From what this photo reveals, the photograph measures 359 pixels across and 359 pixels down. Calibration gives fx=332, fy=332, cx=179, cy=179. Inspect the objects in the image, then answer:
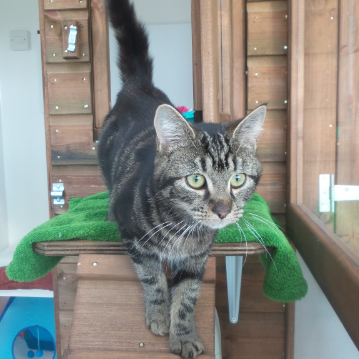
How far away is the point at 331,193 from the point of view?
111 cm

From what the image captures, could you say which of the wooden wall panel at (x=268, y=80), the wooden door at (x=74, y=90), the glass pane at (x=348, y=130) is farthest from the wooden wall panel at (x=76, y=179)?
the glass pane at (x=348, y=130)

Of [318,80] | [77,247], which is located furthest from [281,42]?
[77,247]

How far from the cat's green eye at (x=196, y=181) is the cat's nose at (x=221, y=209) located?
2.9 inches

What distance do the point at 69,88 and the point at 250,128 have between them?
1181 millimetres

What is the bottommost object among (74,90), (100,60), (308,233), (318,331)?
(318,331)

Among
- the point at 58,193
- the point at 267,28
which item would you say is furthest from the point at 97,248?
the point at 267,28

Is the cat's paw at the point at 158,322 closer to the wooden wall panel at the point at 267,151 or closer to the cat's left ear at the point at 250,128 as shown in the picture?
the cat's left ear at the point at 250,128

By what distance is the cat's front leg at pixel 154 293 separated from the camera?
0.94m

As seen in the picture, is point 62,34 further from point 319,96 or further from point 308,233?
point 308,233

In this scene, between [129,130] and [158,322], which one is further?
[129,130]

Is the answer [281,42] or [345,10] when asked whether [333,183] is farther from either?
[281,42]

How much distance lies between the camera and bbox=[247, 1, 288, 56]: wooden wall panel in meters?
1.56

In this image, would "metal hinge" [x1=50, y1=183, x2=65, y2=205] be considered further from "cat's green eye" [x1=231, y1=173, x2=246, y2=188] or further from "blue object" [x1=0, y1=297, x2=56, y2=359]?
"cat's green eye" [x1=231, y1=173, x2=246, y2=188]

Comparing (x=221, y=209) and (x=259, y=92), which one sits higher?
(x=259, y=92)
